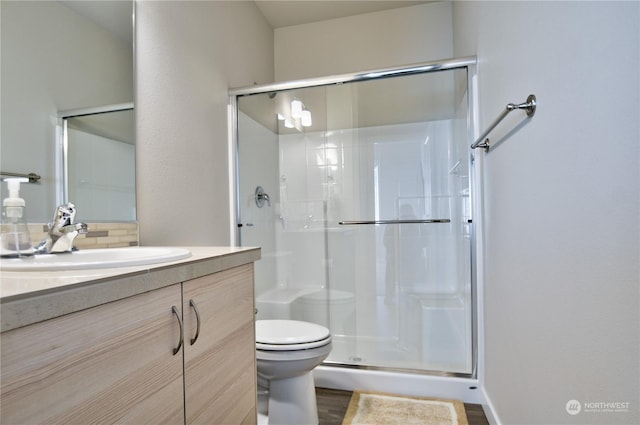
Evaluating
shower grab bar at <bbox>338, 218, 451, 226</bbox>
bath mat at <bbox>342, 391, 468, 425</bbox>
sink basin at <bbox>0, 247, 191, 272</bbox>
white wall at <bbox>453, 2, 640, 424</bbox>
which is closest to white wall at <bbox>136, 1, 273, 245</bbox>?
sink basin at <bbox>0, 247, 191, 272</bbox>

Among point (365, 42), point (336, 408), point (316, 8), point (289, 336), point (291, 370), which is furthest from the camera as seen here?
point (365, 42)

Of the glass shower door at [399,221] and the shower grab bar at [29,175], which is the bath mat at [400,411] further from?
the shower grab bar at [29,175]

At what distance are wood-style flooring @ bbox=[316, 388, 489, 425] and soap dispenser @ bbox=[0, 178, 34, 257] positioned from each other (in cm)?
138

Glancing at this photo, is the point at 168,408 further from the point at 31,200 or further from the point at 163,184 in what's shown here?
the point at 163,184

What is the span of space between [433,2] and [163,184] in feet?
7.73

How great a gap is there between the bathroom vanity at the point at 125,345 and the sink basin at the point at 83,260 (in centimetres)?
2

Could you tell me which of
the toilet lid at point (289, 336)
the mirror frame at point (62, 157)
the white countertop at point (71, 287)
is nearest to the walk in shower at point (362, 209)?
the toilet lid at point (289, 336)

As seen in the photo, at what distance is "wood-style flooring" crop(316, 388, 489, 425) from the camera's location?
5.02ft

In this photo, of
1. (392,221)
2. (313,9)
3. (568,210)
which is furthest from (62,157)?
(313,9)

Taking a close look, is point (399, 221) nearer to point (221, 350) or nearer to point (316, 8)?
point (221, 350)

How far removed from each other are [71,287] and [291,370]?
1.12 m

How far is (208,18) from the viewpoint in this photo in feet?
5.74

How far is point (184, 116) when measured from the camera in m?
1.54

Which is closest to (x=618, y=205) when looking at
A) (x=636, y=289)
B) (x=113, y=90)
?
(x=636, y=289)
